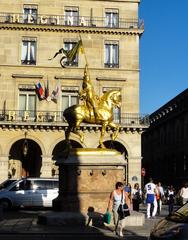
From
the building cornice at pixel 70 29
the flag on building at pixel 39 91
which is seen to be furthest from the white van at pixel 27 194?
the building cornice at pixel 70 29

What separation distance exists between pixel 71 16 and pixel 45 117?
991 cm

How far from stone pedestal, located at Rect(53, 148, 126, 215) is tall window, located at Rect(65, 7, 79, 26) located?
27.6m

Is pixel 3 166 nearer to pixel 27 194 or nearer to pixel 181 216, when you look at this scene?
pixel 27 194

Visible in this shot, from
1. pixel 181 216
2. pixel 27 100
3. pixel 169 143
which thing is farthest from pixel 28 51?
pixel 181 216

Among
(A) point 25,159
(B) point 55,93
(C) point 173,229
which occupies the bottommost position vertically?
(C) point 173,229

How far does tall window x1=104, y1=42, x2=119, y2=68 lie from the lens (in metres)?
43.8

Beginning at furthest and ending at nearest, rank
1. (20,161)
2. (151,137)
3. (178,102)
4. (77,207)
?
1. (151,137)
2. (178,102)
3. (20,161)
4. (77,207)

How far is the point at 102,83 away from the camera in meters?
43.2

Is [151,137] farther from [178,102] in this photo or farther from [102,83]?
[102,83]

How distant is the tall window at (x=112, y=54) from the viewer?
144 feet

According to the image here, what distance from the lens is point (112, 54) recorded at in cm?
4384

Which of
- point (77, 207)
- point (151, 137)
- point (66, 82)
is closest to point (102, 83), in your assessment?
point (66, 82)

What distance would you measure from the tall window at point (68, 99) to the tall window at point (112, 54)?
13.8 feet

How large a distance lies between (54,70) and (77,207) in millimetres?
26367
